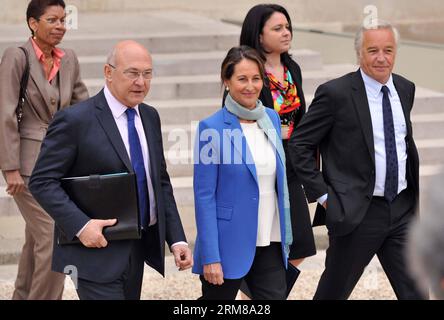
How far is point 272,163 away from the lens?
4430 mm

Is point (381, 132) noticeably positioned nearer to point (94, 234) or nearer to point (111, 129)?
point (111, 129)

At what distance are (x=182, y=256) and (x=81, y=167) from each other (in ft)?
1.87

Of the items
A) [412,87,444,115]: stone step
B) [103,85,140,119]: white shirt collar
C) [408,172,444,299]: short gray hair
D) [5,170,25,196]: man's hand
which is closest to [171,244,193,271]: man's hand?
[103,85,140,119]: white shirt collar

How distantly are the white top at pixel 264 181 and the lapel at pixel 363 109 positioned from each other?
17.9 inches

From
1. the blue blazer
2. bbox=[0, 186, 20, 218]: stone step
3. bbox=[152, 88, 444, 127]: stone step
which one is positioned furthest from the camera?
bbox=[152, 88, 444, 127]: stone step

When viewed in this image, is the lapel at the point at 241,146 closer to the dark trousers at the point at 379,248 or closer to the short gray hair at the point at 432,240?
the dark trousers at the point at 379,248

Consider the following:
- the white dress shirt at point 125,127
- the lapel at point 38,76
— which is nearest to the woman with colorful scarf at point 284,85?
the lapel at point 38,76

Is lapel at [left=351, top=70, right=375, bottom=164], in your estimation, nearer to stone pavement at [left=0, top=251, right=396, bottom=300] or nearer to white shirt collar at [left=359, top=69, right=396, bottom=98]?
white shirt collar at [left=359, top=69, right=396, bottom=98]

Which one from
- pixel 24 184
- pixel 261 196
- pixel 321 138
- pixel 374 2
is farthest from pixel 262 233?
pixel 374 2

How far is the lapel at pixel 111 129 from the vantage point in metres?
3.98

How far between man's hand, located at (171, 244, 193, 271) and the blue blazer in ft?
0.69

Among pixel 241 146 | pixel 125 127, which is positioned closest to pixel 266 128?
pixel 241 146

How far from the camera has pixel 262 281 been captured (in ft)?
14.6

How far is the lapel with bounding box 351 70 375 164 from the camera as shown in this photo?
15.0ft
